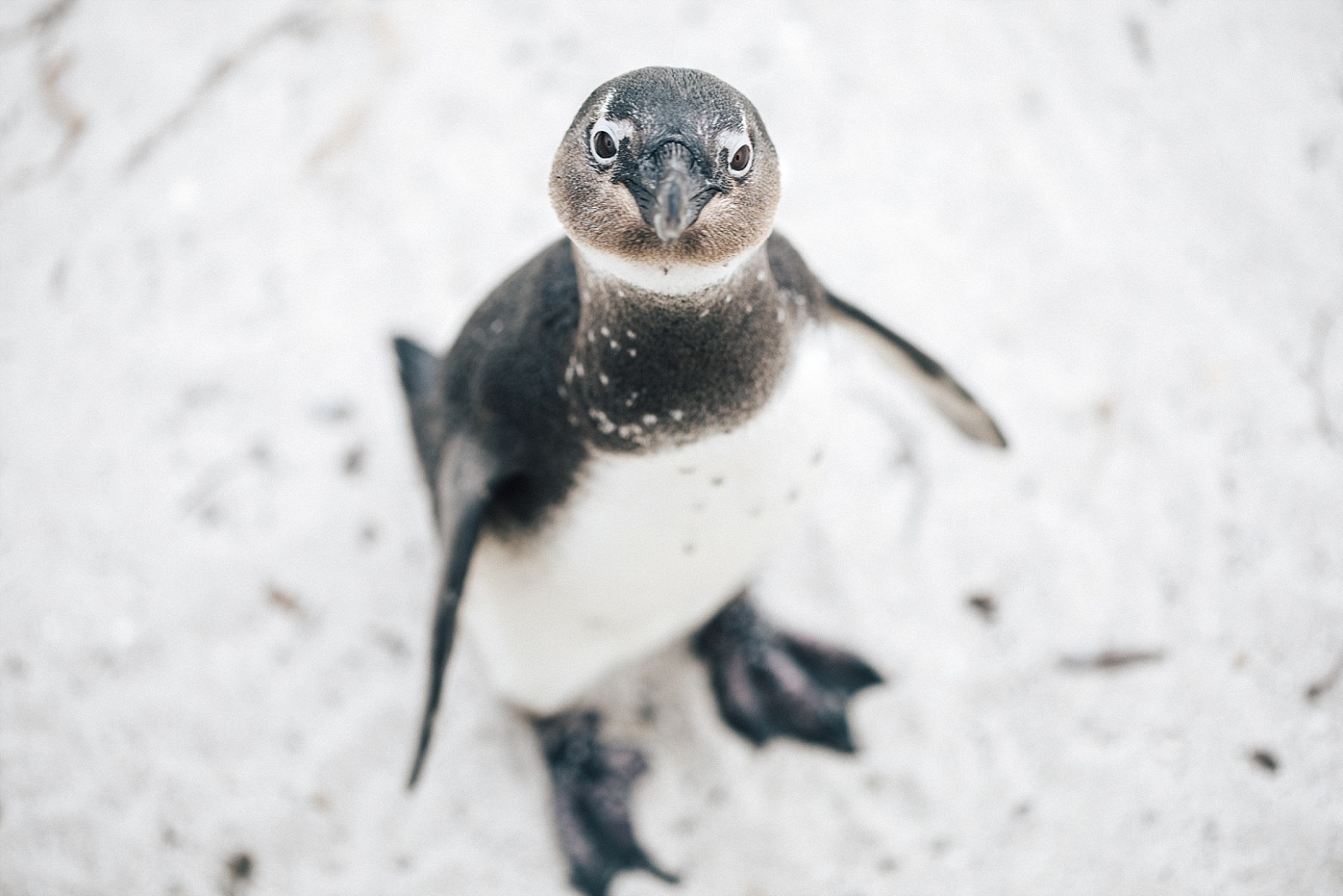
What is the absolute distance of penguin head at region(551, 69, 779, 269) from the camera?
91cm

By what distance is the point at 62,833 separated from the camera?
163cm

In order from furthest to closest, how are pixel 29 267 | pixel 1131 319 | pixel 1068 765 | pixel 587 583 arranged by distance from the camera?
pixel 29 267 → pixel 1131 319 → pixel 1068 765 → pixel 587 583

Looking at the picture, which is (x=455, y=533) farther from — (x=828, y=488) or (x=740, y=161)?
(x=828, y=488)

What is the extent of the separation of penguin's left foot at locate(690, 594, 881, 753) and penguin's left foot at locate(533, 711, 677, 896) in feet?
0.68

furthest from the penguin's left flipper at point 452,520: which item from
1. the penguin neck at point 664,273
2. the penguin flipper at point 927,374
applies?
the penguin flipper at point 927,374

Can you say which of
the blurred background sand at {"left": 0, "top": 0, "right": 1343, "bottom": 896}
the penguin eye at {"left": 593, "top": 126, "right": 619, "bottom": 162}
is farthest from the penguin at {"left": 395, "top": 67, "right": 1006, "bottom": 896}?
the blurred background sand at {"left": 0, "top": 0, "right": 1343, "bottom": 896}

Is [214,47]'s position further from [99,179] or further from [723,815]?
[723,815]

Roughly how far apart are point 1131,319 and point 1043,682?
2.75ft

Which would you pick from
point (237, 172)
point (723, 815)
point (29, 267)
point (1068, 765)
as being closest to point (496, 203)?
point (237, 172)

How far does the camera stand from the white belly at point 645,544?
1.17m

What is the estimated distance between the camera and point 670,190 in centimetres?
87

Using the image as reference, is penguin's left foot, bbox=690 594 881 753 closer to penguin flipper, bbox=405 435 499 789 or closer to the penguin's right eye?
penguin flipper, bbox=405 435 499 789

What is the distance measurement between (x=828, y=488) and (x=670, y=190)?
1.11 m

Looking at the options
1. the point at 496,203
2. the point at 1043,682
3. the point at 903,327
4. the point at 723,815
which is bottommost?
the point at 723,815
